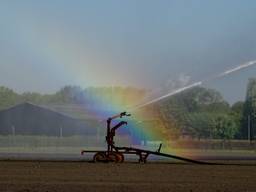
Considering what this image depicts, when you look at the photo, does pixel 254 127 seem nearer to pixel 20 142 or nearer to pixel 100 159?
pixel 20 142

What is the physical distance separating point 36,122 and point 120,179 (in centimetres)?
9187

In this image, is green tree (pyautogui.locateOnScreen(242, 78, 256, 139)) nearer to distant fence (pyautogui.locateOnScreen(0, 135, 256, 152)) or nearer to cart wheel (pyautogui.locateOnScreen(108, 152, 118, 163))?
distant fence (pyautogui.locateOnScreen(0, 135, 256, 152))

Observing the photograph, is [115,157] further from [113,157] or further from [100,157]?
[100,157]

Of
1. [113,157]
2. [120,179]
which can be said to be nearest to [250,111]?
[113,157]

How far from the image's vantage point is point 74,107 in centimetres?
13075

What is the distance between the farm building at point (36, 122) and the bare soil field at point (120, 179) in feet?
264

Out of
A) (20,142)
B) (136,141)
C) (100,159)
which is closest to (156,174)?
(100,159)

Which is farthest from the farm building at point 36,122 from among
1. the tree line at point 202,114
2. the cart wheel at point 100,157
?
the cart wheel at point 100,157

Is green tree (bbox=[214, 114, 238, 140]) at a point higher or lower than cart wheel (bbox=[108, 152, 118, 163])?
higher

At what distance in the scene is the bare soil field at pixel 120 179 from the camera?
91.1ft

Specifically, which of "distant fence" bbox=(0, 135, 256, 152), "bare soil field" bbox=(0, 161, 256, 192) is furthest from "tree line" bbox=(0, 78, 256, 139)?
"bare soil field" bbox=(0, 161, 256, 192)

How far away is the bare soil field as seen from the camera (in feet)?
91.1

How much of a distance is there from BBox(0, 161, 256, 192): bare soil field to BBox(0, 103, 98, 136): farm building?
80316 millimetres

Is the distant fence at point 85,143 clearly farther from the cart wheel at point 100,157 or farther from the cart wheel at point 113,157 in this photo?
the cart wheel at point 113,157
